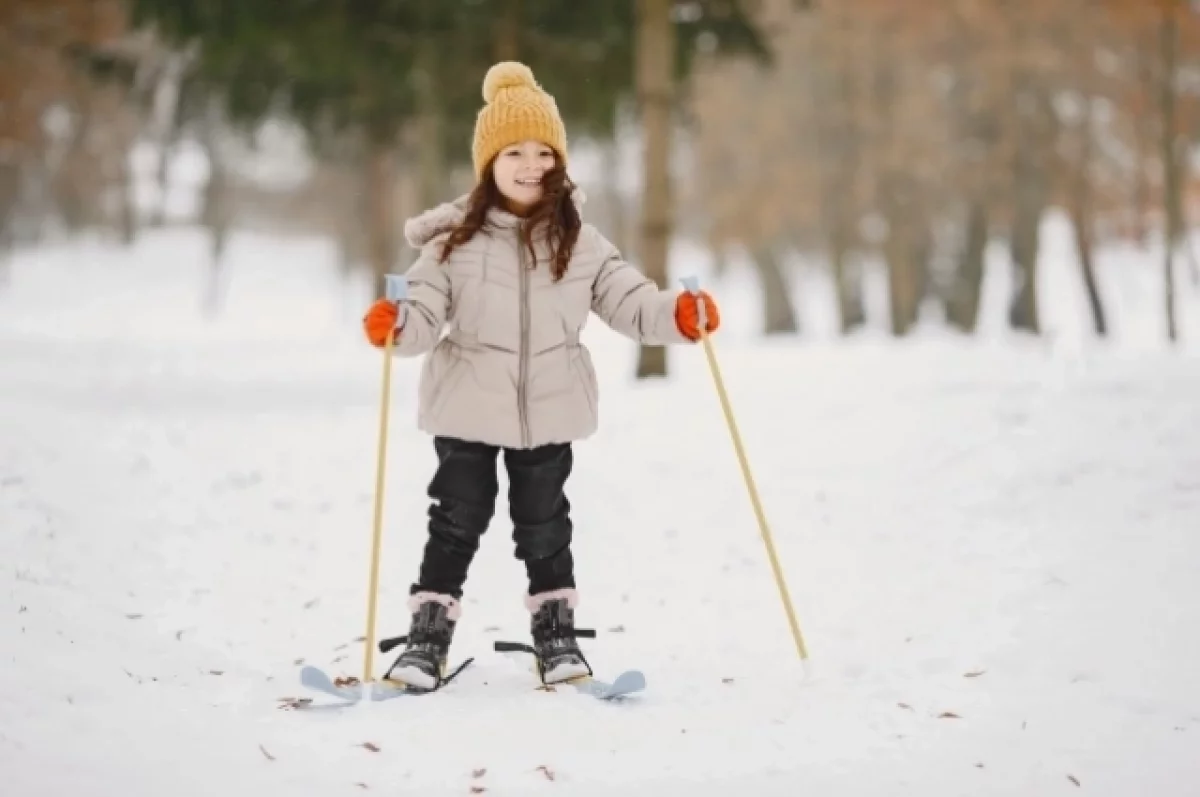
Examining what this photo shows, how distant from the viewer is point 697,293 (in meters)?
3.76

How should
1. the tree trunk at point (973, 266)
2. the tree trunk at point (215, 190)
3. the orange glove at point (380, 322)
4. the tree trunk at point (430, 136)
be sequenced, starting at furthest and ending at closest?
the tree trunk at point (215, 190), the tree trunk at point (973, 266), the tree trunk at point (430, 136), the orange glove at point (380, 322)

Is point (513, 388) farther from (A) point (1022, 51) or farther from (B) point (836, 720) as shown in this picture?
(A) point (1022, 51)

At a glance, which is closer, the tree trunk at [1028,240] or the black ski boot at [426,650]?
the black ski boot at [426,650]

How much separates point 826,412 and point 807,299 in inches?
1241

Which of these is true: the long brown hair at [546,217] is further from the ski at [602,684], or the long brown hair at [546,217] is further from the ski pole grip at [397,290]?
the ski at [602,684]

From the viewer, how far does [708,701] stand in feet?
11.9

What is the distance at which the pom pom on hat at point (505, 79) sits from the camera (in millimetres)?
3854

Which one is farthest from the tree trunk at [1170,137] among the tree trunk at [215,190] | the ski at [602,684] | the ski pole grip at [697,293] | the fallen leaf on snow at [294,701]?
the tree trunk at [215,190]

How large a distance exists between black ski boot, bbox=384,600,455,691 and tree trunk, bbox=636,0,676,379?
6579 mm

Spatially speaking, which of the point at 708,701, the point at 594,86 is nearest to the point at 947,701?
the point at 708,701

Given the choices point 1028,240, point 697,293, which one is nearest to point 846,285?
point 1028,240

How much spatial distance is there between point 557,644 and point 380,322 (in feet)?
4.20

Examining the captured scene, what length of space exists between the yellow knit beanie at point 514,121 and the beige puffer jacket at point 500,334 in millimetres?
212

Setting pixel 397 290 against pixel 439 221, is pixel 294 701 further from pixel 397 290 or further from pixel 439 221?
pixel 439 221
